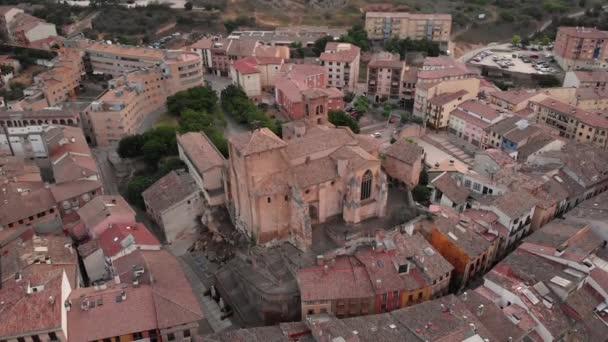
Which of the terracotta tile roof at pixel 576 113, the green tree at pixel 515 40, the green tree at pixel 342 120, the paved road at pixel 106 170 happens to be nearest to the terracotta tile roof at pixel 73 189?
the paved road at pixel 106 170

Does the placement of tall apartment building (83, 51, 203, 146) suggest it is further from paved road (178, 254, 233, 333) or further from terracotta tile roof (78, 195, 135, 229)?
paved road (178, 254, 233, 333)

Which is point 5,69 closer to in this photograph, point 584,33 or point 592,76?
point 592,76

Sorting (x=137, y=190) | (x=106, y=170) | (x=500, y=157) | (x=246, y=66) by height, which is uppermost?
(x=246, y=66)

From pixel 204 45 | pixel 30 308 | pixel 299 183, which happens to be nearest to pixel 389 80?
pixel 204 45

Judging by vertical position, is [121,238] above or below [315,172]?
below

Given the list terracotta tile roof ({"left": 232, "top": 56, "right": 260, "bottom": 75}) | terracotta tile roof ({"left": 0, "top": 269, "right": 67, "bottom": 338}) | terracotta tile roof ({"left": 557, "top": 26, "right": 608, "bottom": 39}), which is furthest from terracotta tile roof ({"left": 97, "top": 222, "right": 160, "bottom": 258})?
terracotta tile roof ({"left": 557, "top": 26, "right": 608, "bottom": 39})
